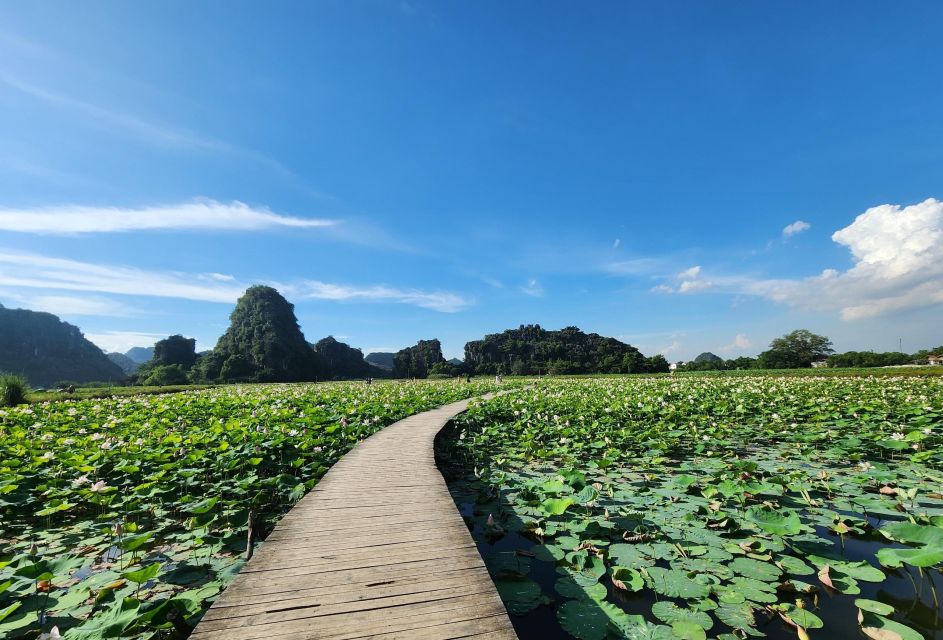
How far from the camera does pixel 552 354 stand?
70875mm

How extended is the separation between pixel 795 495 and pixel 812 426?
4.80 m

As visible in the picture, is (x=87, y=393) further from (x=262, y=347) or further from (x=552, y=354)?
(x=552, y=354)

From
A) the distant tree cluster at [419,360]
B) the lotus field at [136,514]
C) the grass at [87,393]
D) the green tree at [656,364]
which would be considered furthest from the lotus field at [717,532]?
the distant tree cluster at [419,360]

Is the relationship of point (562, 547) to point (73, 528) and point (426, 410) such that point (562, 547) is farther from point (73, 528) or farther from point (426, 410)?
point (426, 410)

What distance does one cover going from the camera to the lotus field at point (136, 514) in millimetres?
2324

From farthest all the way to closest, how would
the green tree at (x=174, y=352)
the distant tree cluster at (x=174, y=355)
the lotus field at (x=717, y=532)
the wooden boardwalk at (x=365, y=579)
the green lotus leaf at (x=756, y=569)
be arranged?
the green tree at (x=174, y=352) < the distant tree cluster at (x=174, y=355) < the green lotus leaf at (x=756, y=569) < the lotus field at (x=717, y=532) < the wooden boardwalk at (x=365, y=579)

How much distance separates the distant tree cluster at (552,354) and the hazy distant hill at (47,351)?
69.7 meters

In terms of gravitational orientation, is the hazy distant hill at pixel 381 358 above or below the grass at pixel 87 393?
above

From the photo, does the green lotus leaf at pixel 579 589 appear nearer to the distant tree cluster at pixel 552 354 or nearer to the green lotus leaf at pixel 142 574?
the green lotus leaf at pixel 142 574

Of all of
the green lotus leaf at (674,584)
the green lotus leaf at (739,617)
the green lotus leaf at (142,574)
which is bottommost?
the green lotus leaf at (739,617)

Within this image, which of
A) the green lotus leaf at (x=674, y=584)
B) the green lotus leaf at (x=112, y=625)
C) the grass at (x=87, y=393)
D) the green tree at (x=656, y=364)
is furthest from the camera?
the green tree at (x=656, y=364)

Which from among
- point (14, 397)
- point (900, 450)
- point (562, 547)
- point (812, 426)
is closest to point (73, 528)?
point (562, 547)

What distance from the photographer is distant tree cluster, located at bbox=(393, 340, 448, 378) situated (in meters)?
70.4

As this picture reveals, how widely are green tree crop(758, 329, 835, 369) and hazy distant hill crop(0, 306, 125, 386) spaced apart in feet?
351
